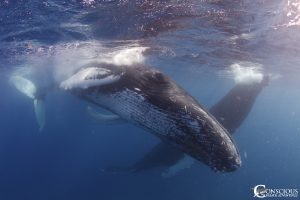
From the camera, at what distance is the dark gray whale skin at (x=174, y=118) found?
3.89 metres

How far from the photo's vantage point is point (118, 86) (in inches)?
214

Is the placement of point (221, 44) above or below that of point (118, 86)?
below

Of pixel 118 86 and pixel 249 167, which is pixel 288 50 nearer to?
pixel 118 86

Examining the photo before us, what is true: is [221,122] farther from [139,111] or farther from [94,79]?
[139,111]

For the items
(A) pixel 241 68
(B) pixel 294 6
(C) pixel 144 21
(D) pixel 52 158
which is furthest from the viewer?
(D) pixel 52 158

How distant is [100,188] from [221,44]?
14.8 meters

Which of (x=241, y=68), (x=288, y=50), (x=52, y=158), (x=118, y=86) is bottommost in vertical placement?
(x=52, y=158)

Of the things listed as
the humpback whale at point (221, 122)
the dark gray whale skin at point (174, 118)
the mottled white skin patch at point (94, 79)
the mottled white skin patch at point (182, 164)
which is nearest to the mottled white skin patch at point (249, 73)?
the humpback whale at point (221, 122)

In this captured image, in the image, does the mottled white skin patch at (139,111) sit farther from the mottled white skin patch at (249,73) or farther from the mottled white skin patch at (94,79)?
the mottled white skin patch at (249,73)

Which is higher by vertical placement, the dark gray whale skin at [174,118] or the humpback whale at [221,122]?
the dark gray whale skin at [174,118]

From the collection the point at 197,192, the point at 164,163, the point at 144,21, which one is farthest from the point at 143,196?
the point at 144,21

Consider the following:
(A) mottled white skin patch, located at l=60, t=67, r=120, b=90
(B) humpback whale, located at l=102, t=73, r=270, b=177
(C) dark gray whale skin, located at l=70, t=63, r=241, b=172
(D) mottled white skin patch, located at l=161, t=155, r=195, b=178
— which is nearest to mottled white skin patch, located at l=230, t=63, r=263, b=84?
(B) humpback whale, located at l=102, t=73, r=270, b=177

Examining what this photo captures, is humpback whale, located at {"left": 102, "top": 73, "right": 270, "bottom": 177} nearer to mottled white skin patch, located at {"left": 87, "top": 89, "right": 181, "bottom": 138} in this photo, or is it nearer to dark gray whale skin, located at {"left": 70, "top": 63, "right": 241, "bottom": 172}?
mottled white skin patch, located at {"left": 87, "top": 89, "right": 181, "bottom": 138}

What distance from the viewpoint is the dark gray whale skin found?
12.8 ft
